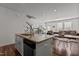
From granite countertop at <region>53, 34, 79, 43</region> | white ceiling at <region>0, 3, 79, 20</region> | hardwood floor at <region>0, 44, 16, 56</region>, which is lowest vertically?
hardwood floor at <region>0, 44, 16, 56</region>

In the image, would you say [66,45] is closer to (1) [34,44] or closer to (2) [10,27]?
(1) [34,44]

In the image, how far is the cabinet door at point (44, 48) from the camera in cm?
175

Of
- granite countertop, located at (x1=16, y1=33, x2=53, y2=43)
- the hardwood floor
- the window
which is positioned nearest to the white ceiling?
the window

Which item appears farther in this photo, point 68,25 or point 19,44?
point 19,44

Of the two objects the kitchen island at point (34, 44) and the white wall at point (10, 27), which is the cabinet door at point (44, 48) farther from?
the white wall at point (10, 27)

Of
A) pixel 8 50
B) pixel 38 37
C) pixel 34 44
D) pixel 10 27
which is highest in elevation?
pixel 10 27

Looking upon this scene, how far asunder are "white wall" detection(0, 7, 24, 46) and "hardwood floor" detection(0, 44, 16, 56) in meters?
0.08

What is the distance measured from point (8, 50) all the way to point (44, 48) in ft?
2.10

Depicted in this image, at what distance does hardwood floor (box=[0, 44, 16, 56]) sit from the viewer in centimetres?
177

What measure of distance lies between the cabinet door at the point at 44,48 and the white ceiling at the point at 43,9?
44 cm

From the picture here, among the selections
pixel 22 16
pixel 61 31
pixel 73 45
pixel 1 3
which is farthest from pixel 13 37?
pixel 73 45

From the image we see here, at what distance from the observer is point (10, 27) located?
1.79 meters

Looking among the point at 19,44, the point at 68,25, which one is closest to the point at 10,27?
the point at 19,44

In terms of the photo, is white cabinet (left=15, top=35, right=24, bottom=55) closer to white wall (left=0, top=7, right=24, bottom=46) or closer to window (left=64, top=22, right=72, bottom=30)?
white wall (left=0, top=7, right=24, bottom=46)
